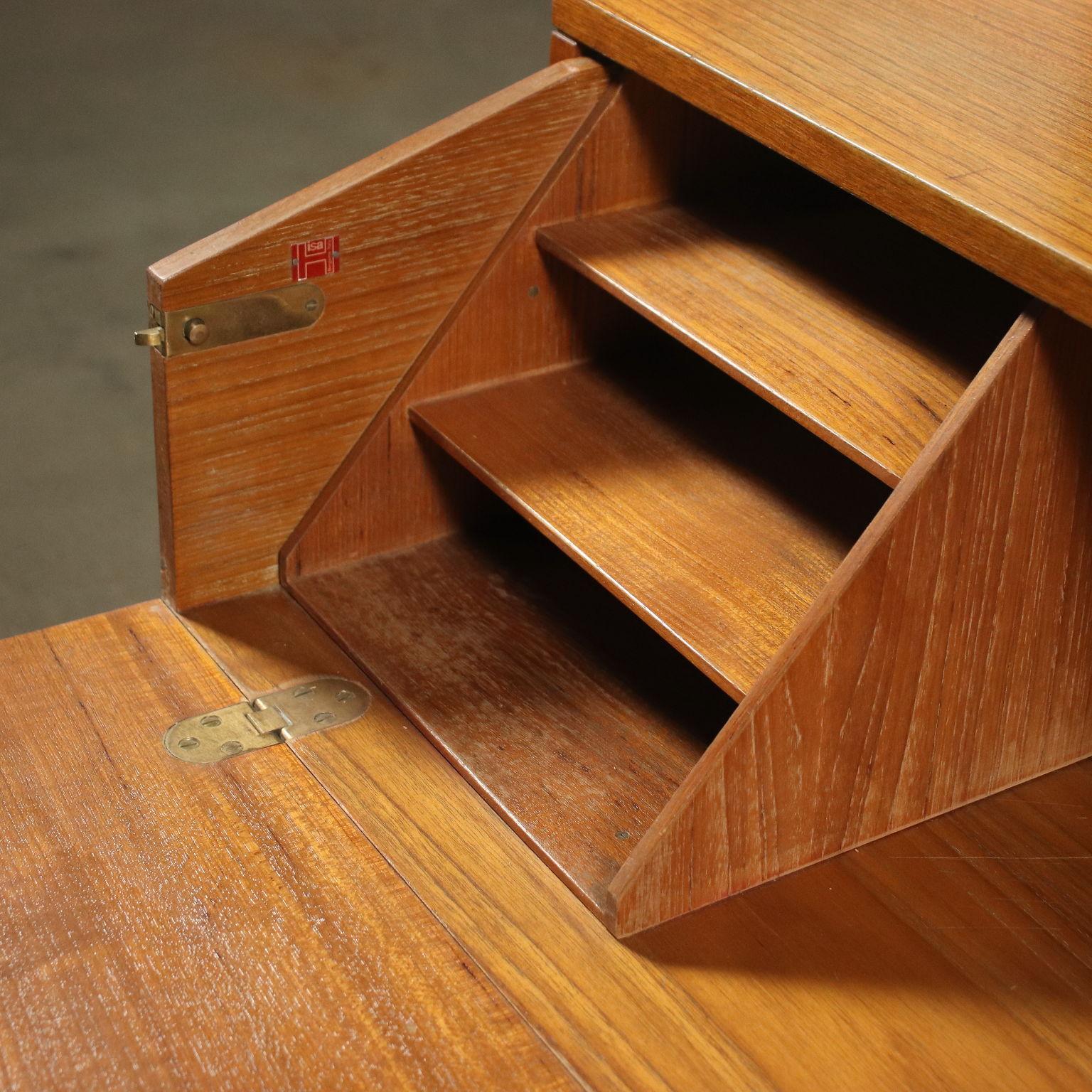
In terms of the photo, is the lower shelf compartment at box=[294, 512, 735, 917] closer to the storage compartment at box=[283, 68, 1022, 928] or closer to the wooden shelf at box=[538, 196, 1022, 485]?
the storage compartment at box=[283, 68, 1022, 928]

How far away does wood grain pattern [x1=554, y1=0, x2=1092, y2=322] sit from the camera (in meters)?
1.05

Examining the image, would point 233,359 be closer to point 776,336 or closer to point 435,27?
point 776,336

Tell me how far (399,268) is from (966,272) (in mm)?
474

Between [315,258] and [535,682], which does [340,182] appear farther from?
[535,682]

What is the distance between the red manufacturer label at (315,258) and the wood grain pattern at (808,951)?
0.38m

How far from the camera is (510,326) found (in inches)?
57.7

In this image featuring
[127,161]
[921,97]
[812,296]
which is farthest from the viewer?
[127,161]

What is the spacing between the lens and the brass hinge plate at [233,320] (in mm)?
1287

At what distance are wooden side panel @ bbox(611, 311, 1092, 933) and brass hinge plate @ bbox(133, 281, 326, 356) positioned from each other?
20.6 inches

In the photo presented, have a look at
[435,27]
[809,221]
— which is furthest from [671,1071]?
[435,27]

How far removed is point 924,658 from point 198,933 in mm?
523

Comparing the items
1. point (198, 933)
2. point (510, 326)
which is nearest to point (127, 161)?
point (510, 326)

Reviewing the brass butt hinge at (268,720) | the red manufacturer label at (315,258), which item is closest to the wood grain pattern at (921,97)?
the red manufacturer label at (315,258)

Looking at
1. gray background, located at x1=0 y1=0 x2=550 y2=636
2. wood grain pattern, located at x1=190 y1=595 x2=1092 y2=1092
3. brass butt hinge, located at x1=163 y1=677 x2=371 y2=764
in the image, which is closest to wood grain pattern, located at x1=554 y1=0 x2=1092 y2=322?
wood grain pattern, located at x1=190 y1=595 x2=1092 y2=1092
